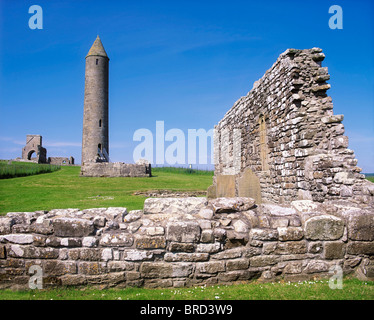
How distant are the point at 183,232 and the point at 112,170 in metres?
24.8

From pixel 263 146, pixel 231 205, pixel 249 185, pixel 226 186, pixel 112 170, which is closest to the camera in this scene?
pixel 231 205

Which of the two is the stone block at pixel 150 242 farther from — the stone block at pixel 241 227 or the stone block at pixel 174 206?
the stone block at pixel 241 227

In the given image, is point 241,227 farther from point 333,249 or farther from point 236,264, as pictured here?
point 333,249

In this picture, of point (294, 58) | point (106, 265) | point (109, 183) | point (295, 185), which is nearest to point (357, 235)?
point (106, 265)

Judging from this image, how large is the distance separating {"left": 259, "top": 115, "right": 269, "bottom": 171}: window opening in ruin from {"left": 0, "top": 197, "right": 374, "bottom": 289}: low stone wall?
19.9 feet

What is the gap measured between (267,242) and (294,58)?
5701 millimetres

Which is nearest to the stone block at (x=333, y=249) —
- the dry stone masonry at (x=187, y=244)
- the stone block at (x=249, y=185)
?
the dry stone masonry at (x=187, y=244)

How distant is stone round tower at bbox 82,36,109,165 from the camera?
3722 centimetres

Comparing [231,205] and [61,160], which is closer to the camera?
[231,205]

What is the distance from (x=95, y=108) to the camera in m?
37.3

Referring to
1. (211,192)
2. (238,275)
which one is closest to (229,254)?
(238,275)

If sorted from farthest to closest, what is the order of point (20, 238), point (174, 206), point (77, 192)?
point (77, 192) < point (174, 206) < point (20, 238)

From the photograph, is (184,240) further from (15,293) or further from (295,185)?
(295,185)
